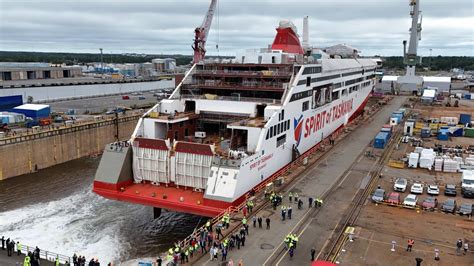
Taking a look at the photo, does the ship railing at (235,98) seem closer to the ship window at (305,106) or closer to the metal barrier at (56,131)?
the ship window at (305,106)

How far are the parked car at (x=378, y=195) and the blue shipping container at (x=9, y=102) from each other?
52.8 m

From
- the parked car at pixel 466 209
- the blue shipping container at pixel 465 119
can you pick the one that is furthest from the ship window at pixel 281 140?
the blue shipping container at pixel 465 119

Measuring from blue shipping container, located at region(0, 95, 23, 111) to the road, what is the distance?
153ft

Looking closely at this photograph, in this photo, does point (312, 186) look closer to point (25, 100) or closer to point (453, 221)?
point (453, 221)

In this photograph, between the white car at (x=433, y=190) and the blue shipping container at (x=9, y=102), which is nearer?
the white car at (x=433, y=190)

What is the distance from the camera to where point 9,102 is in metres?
57.9

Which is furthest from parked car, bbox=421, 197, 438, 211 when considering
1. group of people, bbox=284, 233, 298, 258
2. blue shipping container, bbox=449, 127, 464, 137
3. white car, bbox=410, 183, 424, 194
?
blue shipping container, bbox=449, 127, 464, 137

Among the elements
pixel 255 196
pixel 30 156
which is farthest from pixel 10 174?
pixel 255 196

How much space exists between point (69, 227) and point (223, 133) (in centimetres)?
1407

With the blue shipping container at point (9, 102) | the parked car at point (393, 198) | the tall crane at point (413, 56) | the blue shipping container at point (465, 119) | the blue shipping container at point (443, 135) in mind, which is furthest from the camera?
the tall crane at point (413, 56)

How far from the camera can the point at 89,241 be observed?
26234 mm

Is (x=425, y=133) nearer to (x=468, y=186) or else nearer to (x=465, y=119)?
(x=465, y=119)

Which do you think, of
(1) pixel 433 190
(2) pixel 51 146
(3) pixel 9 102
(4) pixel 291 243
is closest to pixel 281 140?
(1) pixel 433 190

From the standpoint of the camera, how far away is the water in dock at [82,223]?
2562 cm
